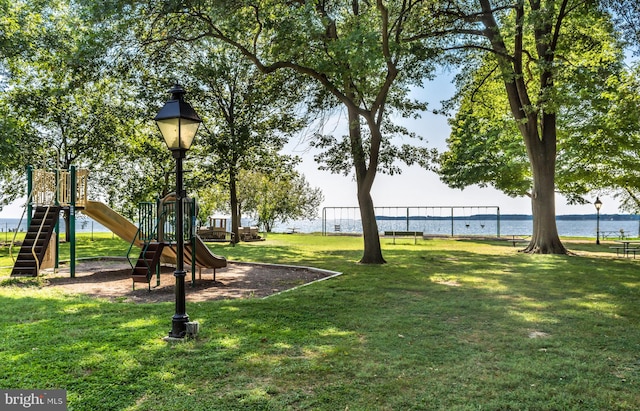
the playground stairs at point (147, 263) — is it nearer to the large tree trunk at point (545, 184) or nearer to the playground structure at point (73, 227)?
the playground structure at point (73, 227)

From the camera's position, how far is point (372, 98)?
15.7 m

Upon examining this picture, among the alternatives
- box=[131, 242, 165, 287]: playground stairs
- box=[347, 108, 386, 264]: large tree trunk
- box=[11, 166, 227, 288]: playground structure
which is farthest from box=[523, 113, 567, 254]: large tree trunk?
box=[131, 242, 165, 287]: playground stairs

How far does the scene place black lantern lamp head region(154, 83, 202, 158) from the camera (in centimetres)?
524

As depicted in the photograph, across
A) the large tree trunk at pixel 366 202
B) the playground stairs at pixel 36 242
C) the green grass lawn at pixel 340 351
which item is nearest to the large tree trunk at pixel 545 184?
the large tree trunk at pixel 366 202

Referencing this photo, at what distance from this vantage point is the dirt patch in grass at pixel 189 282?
8.80m

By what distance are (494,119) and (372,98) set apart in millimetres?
10549

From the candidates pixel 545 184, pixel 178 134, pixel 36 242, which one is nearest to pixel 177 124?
pixel 178 134

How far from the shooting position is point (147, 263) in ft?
30.7

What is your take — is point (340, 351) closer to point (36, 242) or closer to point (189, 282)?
point (189, 282)

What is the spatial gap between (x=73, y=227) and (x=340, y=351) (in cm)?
985

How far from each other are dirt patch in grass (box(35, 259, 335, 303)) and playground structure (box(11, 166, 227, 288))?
1.16ft

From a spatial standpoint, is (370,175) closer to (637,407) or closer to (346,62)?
(346,62)

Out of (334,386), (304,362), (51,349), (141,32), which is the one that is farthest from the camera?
(141,32)

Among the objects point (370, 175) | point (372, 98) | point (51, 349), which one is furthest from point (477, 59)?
point (51, 349)
